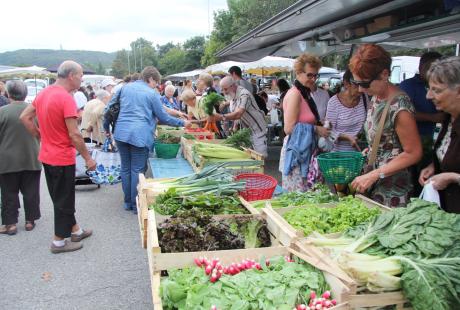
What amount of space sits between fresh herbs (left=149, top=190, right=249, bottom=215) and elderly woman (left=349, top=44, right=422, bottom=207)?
1.01 meters

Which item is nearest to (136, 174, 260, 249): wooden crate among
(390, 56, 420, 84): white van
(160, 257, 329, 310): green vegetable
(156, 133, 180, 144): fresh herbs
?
(160, 257, 329, 310): green vegetable

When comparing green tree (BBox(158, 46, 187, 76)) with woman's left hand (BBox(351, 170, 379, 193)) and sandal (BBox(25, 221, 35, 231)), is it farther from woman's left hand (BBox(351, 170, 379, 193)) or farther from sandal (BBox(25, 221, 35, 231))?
woman's left hand (BBox(351, 170, 379, 193))

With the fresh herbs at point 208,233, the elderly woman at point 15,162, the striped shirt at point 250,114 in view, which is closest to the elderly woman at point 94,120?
the elderly woman at point 15,162

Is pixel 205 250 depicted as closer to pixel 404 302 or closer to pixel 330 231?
pixel 330 231

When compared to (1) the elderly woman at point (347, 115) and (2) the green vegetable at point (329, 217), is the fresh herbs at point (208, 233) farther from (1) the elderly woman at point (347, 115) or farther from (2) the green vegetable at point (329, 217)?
→ (1) the elderly woman at point (347, 115)

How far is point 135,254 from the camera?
4.97m

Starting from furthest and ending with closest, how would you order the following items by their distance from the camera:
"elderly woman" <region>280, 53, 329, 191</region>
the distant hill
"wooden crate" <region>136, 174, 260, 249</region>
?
the distant hill
"elderly woman" <region>280, 53, 329, 191</region>
"wooden crate" <region>136, 174, 260, 249</region>

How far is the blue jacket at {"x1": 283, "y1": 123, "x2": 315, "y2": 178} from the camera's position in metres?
4.02

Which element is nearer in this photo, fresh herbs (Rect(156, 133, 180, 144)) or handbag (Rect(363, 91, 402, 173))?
handbag (Rect(363, 91, 402, 173))

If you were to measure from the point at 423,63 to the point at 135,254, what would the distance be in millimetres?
4150

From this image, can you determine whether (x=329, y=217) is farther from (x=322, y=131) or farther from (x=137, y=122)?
(x=137, y=122)

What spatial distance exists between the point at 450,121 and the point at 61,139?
12.8ft

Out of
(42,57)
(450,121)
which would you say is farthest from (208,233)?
(42,57)

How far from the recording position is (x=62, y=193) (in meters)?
4.80
